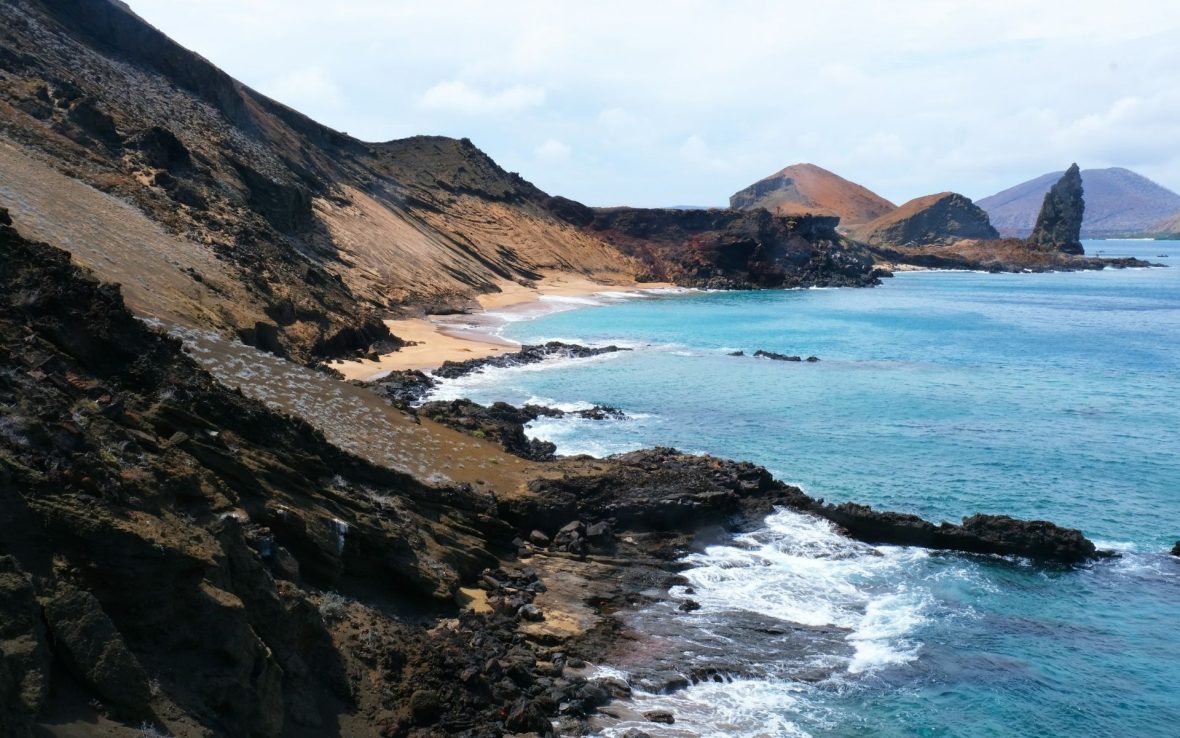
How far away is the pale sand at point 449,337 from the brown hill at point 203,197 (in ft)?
4.79

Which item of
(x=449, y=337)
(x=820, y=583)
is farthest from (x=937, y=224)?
(x=820, y=583)

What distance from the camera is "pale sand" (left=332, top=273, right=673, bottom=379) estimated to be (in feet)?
119

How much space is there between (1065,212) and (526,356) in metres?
135

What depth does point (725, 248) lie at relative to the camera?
99.4 m

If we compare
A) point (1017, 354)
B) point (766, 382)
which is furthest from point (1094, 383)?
point (766, 382)

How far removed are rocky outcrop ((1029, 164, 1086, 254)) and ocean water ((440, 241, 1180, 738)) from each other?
10077cm

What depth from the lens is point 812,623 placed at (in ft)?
52.9

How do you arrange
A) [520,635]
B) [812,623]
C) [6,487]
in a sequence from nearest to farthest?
[6,487] → [520,635] → [812,623]

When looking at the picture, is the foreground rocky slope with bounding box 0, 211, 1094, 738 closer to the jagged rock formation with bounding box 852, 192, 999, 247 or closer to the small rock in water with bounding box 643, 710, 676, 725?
the small rock in water with bounding box 643, 710, 676, 725

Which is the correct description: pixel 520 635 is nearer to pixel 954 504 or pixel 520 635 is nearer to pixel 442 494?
pixel 442 494

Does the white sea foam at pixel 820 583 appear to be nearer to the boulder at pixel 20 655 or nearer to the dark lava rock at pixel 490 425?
the dark lava rock at pixel 490 425

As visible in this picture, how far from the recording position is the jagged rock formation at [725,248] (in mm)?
98375

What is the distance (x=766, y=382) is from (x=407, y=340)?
53.9ft

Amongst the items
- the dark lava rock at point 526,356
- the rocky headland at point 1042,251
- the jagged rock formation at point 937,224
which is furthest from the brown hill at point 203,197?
the jagged rock formation at point 937,224
